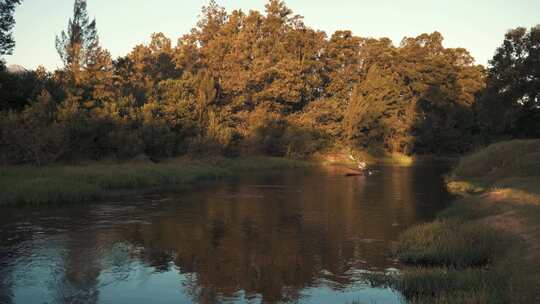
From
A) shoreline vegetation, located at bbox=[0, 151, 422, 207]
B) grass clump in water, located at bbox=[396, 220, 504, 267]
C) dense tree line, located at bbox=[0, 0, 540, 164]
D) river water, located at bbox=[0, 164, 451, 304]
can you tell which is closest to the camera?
river water, located at bbox=[0, 164, 451, 304]

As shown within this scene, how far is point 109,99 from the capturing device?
53.8 metres

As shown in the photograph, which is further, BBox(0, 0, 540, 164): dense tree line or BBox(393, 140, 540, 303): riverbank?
BBox(0, 0, 540, 164): dense tree line

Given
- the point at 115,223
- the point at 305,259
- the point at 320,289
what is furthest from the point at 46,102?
the point at 320,289

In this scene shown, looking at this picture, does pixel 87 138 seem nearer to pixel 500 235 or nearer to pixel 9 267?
pixel 9 267

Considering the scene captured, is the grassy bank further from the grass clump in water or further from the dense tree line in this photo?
the grass clump in water

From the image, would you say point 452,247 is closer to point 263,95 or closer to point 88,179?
point 88,179

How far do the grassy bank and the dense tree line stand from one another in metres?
4.77

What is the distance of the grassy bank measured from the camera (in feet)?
99.1

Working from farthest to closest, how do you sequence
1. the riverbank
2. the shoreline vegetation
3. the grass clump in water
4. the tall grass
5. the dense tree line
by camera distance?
1. the dense tree line
2. the tall grass
3. the shoreline vegetation
4. the grass clump in water
5. the riverbank

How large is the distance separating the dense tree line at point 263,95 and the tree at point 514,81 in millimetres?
A: 119

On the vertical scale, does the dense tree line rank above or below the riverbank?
above

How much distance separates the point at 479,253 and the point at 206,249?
9430 millimetres

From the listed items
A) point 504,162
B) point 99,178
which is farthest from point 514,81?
point 99,178

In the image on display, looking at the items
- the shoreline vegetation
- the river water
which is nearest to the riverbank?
the river water
